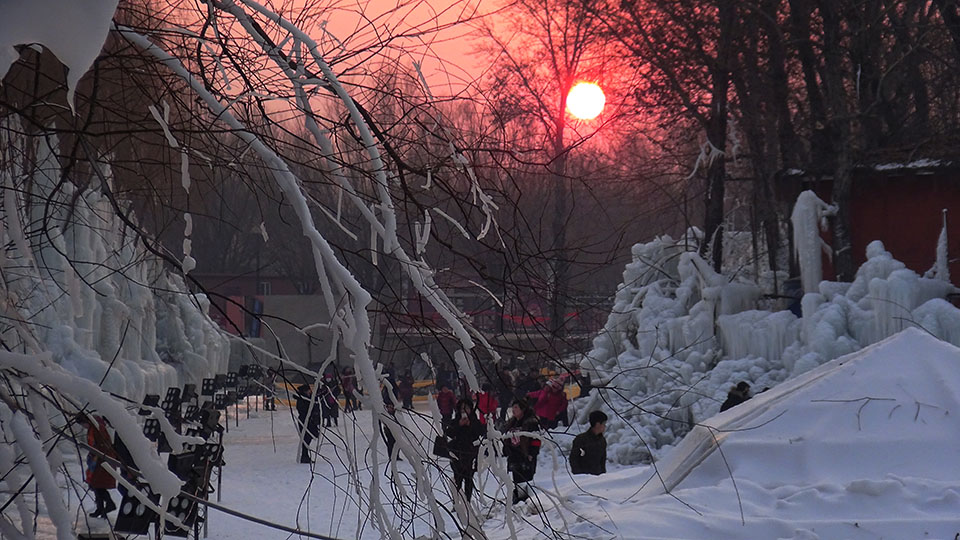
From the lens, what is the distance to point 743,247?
2638 centimetres

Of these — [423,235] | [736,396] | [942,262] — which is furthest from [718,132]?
[423,235]

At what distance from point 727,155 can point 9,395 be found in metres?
21.5

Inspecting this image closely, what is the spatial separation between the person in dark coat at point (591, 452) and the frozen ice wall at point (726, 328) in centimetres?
251

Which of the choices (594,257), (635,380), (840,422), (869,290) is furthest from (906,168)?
(594,257)

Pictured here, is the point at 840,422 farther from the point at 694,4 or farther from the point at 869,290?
the point at 694,4

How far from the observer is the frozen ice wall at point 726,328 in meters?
17.4

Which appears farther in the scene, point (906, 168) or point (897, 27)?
point (897, 27)

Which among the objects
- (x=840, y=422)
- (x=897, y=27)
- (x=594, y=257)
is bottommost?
(x=840, y=422)

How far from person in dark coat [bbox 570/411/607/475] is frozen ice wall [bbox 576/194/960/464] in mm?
2506

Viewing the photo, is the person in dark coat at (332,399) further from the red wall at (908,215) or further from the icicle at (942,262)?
the red wall at (908,215)

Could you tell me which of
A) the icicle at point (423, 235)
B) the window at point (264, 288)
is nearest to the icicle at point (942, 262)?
the icicle at point (423, 235)

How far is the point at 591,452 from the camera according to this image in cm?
1262

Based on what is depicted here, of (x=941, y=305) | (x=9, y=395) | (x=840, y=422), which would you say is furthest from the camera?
(x=941, y=305)

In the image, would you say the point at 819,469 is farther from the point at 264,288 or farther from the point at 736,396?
the point at 264,288
